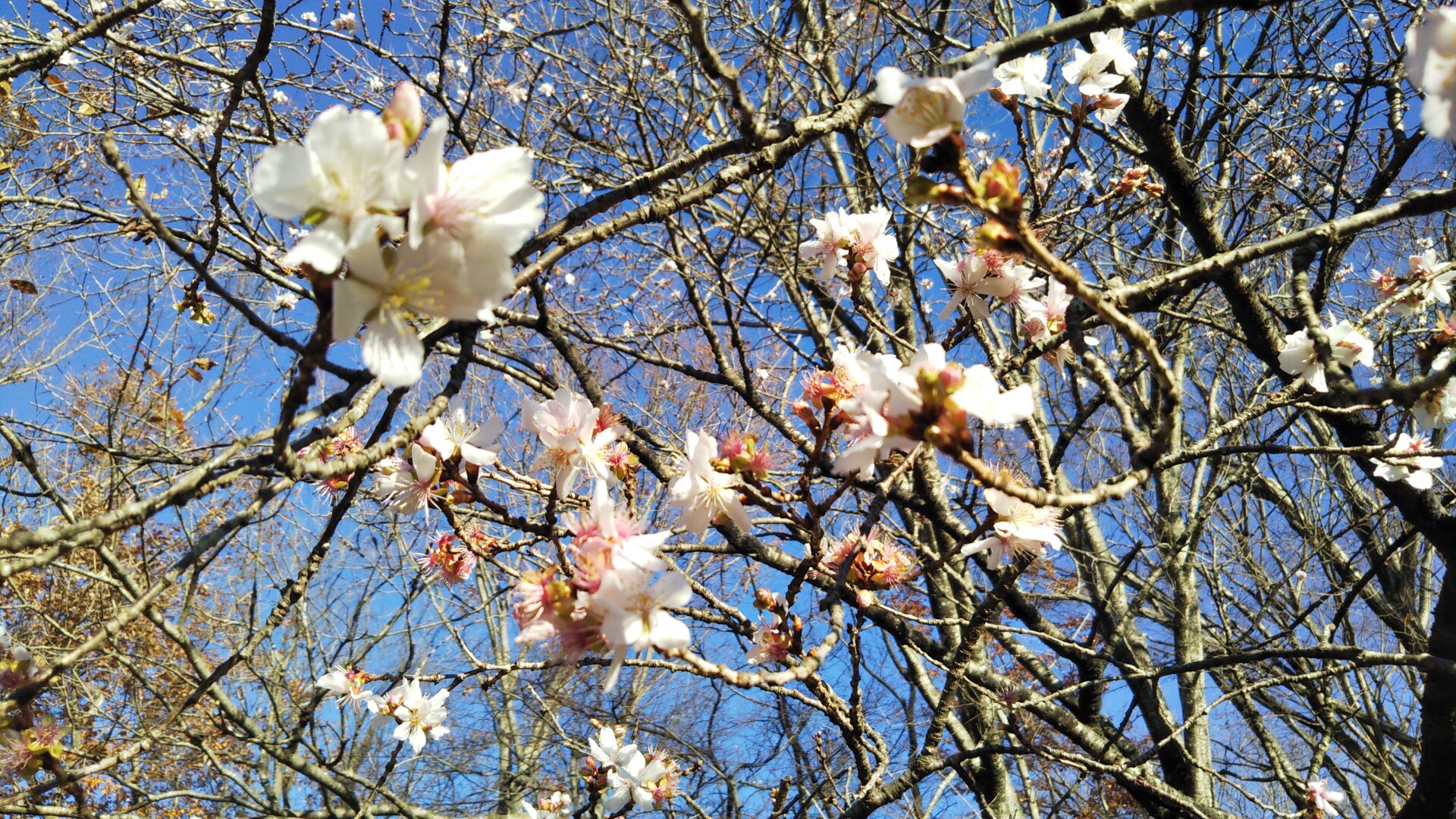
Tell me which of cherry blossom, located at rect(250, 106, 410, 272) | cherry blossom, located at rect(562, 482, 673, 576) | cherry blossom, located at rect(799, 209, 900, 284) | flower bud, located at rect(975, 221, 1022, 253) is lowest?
cherry blossom, located at rect(562, 482, 673, 576)

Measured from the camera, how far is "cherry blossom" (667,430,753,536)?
1.26 m

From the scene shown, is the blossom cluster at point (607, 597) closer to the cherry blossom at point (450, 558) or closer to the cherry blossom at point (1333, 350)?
the cherry blossom at point (450, 558)

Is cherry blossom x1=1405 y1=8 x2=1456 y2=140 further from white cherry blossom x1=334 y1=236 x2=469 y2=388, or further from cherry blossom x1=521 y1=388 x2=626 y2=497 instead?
cherry blossom x1=521 y1=388 x2=626 y2=497

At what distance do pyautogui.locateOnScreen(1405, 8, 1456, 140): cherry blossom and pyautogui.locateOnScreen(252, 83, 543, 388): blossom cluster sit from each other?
3.26ft

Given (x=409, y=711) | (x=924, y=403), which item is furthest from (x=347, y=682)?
(x=924, y=403)

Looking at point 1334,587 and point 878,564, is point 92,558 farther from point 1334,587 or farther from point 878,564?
point 1334,587

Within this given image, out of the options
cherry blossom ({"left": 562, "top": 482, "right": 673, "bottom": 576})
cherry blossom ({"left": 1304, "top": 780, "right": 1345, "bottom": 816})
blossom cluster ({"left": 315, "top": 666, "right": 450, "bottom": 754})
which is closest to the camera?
cherry blossom ({"left": 562, "top": 482, "right": 673, "bottom": 576})

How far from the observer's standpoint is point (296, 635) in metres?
6.97

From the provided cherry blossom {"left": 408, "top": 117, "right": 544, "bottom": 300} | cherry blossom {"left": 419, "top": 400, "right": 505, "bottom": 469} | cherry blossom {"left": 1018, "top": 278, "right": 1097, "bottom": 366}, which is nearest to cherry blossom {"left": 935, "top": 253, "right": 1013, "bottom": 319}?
cherry blossom {"left": 1018, "top": 278, "right": 1097, "bottom": 366}

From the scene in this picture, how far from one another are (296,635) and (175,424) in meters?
2.07

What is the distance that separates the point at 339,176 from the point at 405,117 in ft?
0.32

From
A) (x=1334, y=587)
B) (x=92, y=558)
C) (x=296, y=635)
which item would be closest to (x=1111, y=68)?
(x=1334, y=587)

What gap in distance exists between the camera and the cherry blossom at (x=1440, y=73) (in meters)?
0.92

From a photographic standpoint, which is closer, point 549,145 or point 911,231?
point 911,231
